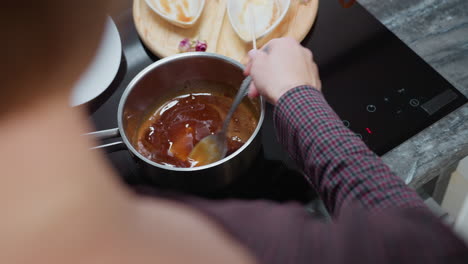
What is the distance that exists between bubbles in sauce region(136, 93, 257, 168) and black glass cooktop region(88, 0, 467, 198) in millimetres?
49

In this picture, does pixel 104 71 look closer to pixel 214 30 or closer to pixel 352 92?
pixel 214 30

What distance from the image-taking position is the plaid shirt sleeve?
50 cm

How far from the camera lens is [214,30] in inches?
32.3

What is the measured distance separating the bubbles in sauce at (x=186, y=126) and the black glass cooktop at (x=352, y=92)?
49mm

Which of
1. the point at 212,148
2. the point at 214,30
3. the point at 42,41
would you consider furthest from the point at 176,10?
the point at 42,41

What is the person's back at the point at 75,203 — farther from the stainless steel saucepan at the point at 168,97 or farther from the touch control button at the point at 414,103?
the touch control button at the point at 414,103

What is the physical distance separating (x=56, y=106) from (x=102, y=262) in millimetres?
60

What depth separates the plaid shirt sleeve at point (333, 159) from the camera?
19.7 inches

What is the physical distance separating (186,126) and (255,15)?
25 centimetres

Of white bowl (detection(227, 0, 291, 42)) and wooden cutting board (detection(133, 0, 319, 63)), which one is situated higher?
white bowl (detection(227, 0, 291, 42))

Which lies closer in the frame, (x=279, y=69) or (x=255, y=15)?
(x=279, y=69)

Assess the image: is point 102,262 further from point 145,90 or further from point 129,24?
point 129,24

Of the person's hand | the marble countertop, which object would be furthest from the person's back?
the marble countertop

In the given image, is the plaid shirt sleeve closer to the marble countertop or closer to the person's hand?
the person's hand
